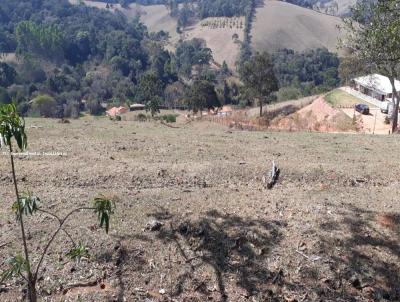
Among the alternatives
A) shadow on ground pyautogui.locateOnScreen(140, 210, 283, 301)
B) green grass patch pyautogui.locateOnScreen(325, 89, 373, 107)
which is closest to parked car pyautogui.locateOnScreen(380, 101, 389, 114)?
green grass patch pyautogui.locateOnScreen(325, 89, 373, 107)

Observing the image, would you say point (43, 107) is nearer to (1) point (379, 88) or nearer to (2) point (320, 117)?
(2) point (320, 117)

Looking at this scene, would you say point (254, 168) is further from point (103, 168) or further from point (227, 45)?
point (227, 45)

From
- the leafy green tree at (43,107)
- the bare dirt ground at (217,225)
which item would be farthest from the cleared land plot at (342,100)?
the leafy green tree at (43,107)

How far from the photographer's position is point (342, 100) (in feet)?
134

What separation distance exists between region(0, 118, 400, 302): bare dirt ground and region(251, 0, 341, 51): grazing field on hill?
13918 cm

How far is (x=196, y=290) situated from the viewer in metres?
7.13

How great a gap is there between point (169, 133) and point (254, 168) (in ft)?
17.2

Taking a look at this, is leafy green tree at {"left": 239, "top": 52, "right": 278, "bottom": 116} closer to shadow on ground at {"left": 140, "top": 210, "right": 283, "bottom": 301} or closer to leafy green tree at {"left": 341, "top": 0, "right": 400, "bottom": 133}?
leafy green tree at {"left": 341, "top": 0, "right": 400, "bottom": 133}

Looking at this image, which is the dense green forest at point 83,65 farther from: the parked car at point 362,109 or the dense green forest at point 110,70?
the parked car at point 362,109

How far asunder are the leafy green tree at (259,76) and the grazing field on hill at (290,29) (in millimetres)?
106464

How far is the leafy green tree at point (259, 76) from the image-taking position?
1677 inches

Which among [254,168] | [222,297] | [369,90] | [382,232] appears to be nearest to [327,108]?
[369,90]

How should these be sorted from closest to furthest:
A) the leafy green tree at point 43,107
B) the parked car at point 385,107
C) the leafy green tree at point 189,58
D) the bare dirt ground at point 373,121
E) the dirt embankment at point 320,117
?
the bare dirt ground at point 373,121
the dirt embankment at point 320,117
the parked car at point 385,107
the leafy green tree at point 43,107
the leafy green tree at point 189,58

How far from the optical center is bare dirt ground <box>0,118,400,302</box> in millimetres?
7211
